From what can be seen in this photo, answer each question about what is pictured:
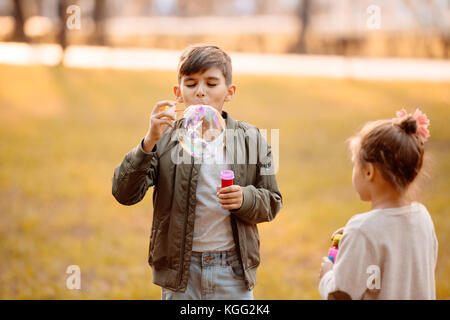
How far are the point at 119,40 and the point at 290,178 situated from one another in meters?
12.9

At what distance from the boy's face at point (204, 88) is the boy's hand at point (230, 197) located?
37 centimetres

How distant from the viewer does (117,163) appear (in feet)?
22.5

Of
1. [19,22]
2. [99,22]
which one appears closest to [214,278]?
[19,22]

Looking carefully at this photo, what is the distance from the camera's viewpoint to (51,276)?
152 inches

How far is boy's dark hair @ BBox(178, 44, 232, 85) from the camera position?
2025 millimetres

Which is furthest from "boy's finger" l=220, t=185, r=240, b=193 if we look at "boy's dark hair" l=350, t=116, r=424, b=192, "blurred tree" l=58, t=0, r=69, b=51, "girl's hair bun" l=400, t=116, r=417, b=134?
"blurred tree" l=58, t=0, r=69, b=51

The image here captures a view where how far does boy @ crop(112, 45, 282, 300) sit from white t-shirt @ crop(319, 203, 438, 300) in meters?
0.44

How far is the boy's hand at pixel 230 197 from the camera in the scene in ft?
6.25

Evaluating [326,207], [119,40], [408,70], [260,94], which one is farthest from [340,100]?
[119,40]

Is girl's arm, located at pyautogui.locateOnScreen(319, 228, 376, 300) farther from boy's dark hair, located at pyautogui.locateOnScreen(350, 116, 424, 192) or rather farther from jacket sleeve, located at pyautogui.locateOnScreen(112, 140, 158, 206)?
jacket sleeve, located at pyautogui.locateOnScreen(112, 140, 158, 206)

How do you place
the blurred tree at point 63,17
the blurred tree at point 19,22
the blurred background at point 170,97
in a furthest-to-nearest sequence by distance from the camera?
the blurred tree at point 19,22 → the blurred tree at point 63,17 → the blurred background at point 170,97

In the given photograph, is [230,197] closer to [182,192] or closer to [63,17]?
[182,192]

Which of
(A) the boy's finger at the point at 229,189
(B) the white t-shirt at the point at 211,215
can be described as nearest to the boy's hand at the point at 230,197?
(A) the boy's finger at the point at 229,189

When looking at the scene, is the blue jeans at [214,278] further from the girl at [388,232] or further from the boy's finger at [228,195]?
the girl at [388,232]
